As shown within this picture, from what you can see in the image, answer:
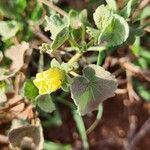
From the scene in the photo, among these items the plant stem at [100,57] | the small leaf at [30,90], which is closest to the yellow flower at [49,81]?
the small leaf at [30,90]

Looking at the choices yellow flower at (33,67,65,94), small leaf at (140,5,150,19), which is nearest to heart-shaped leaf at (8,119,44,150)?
yellow flower at (33,67,65,94)

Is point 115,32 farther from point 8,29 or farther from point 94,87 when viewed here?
point 8,29

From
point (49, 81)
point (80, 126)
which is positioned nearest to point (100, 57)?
point (80, 126)

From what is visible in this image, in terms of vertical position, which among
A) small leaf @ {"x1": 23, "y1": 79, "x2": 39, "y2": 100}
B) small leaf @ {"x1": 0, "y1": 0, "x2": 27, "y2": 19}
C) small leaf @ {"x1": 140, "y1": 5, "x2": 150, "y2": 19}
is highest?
small leaf @ {"x1": 0, "y1": 0, "x2": 27, "y2": 19}

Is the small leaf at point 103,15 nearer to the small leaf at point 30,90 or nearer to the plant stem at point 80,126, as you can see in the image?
the small leaf at point 30,90

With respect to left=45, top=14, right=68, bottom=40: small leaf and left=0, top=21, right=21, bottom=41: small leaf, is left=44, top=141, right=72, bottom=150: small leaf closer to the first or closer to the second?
left=0, top=21, right=21, bottom=41: small leaf

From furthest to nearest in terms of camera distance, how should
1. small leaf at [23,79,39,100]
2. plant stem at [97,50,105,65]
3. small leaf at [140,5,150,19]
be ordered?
small leaf at [140,5,150,19]
plant stem at [97,50,105,65]
small leaf at [23,79,39,100]
